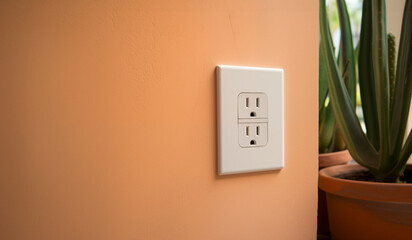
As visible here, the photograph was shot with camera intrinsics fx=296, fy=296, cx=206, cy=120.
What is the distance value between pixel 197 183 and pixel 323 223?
1.47 ft

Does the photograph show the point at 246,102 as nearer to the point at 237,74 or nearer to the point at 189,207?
the point at 237,74

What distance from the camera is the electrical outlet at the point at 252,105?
1.57 ft

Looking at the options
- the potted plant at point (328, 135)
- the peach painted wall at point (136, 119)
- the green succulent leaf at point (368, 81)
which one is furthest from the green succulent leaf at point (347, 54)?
the peach painted wall at point (136, 119)

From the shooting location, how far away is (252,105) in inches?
19.2

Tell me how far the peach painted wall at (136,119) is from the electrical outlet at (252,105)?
5 centimetres

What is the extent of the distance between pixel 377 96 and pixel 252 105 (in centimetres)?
27

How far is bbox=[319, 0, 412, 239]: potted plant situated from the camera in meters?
0.51

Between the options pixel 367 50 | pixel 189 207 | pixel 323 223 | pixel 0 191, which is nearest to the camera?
pixel 0 191

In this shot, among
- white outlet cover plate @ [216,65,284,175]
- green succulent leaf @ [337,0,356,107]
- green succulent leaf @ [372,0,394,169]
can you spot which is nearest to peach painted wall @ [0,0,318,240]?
white outlet cover plate @ [216,65,284,175]

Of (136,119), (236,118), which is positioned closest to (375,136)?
(236,118)

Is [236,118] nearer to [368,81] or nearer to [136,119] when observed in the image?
[136,119]

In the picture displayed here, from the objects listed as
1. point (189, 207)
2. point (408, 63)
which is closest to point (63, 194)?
point (189, 207)

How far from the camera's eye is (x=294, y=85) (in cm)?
54

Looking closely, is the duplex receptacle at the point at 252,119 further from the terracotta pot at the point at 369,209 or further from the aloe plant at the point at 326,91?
the aloe plant at the point at 326,91
